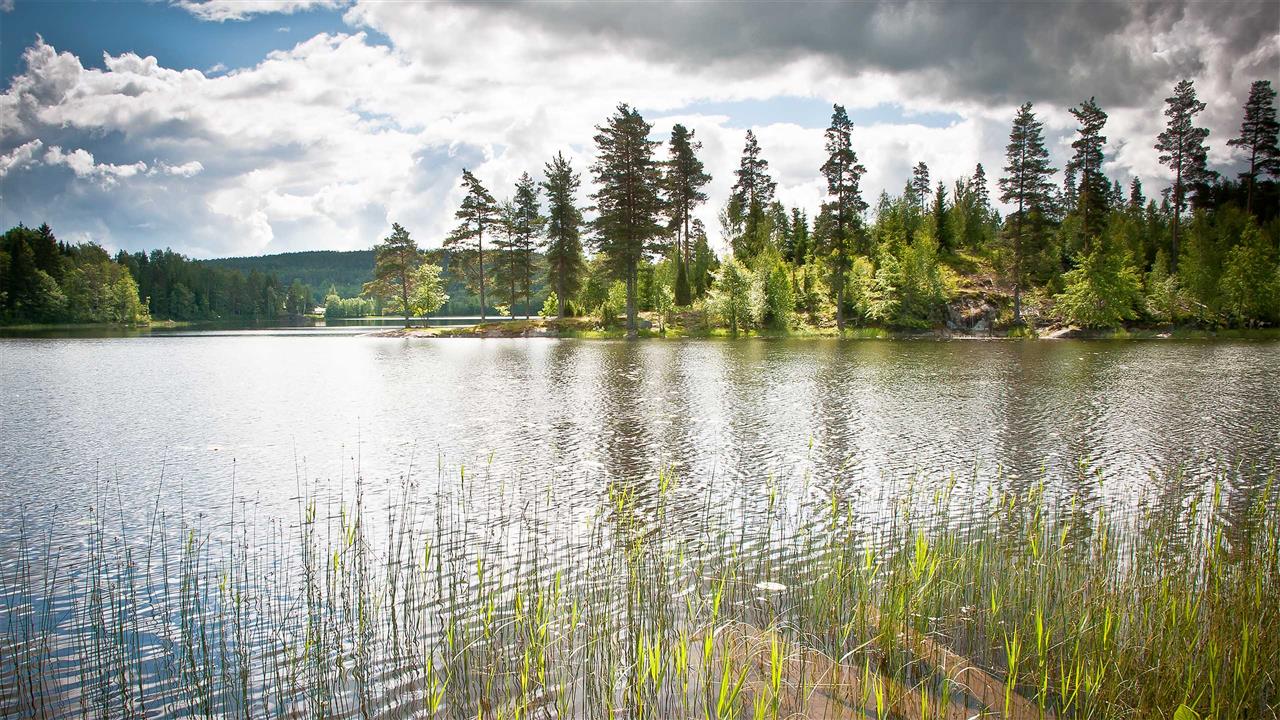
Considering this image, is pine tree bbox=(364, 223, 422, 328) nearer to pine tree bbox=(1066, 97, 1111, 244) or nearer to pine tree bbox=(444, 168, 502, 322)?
pine tree bbox=(444, 168, 502, 322)

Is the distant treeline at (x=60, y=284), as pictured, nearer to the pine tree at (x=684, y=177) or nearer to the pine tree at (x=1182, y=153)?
the pine tree at (x=684, y=177)

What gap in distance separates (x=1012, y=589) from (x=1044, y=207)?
254 feet

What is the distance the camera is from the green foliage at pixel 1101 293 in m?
68.0

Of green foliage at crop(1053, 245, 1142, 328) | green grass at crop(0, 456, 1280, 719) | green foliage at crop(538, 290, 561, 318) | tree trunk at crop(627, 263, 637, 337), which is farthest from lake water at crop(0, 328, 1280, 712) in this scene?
green foliage at crop(538, 290, 561, 318)

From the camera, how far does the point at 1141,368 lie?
3934 centimetres

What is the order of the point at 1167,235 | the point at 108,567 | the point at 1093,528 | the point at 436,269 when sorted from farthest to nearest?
the point at 436,269
the point at 1167,235
the point at 1093,528
the point at 108,567

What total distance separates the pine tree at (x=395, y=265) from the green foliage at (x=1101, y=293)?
3115 inches

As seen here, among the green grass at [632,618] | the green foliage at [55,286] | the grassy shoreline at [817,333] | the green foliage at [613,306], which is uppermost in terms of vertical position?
the green foliage at [55,286]

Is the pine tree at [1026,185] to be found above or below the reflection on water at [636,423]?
above

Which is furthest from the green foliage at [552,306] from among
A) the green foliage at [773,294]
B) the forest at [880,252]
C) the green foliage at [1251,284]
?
the green foliage at [1251,284]

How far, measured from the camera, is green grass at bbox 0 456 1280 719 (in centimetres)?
668

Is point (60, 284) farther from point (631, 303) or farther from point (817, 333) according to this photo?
point (817, 333)

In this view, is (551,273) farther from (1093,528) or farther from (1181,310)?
(1093,528)

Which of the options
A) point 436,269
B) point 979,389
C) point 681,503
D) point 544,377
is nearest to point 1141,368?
point 979,389
